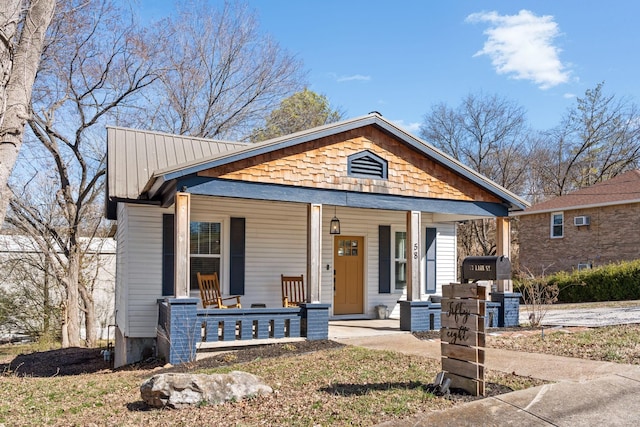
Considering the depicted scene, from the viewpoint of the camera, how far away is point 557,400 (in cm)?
571

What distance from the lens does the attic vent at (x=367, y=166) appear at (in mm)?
10627

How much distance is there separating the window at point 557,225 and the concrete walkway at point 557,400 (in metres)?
18.8

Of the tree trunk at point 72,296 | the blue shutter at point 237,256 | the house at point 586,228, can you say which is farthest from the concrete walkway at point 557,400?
the house at point 586,228

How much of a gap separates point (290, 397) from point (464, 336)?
1.97 meters

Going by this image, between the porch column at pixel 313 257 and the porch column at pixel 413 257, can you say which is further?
the porch column at pixel 413 257

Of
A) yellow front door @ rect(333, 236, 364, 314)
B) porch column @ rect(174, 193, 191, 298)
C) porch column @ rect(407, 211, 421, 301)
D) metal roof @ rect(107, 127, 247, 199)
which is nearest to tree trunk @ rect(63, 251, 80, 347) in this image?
metal roof @ rect(107, 127, 247, 199)

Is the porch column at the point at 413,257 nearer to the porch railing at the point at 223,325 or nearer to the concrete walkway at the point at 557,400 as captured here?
the porch railing at the point at 223,325

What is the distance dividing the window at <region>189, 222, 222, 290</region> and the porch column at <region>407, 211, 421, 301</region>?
3836 millimetres

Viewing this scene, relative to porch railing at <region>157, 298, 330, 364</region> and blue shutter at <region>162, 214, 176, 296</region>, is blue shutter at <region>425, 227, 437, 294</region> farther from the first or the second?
blue shutter at <region>162, 214, 176, 296</region>

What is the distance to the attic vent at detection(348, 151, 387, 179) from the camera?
10.6 meters

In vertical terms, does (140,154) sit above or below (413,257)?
above

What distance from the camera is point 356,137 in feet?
34.7

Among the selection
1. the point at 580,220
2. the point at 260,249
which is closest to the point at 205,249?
the point at 260,249

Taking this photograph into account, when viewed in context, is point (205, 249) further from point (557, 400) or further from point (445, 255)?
point (557, 400)
